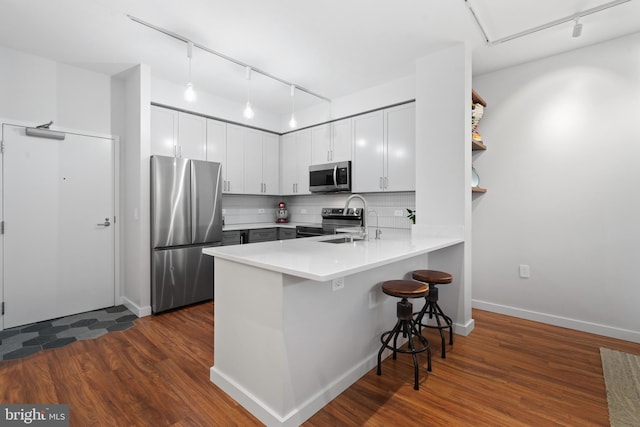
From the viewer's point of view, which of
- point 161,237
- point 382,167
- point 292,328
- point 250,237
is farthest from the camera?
point 250,237

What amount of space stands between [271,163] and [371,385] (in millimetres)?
3936

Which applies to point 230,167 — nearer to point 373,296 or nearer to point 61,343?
point 61,343

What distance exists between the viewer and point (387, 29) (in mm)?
2693

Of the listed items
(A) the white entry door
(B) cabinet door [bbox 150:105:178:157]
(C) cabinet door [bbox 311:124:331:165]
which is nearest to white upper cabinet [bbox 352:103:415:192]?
(C) cabinet door [bbox 311:124:331:165]

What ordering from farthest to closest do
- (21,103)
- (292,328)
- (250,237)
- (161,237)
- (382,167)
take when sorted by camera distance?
(250,237)
(382,167)
(161,237)
(21,103)
(292,328)

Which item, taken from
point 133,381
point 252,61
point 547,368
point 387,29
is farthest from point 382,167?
point 133,381

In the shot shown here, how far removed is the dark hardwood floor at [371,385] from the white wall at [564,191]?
1.56 feet

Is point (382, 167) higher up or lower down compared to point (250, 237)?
higher up

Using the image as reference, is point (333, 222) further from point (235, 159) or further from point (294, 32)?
point (294, 32)

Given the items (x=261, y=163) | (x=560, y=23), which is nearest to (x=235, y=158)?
(x=261, y=163)

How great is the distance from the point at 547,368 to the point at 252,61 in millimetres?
3892

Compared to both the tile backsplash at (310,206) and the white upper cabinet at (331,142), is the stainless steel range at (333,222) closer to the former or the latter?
the tile backsplash at (310,206)

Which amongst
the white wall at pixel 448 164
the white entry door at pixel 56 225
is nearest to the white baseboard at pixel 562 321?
the white wall at pixel 448 164

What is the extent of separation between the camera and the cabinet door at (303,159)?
490 centimetres
